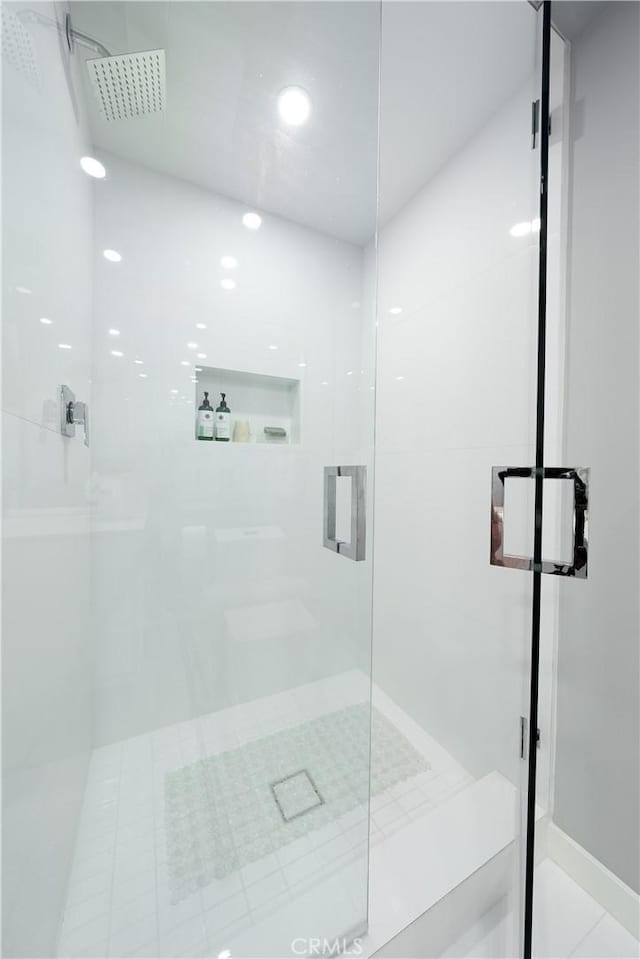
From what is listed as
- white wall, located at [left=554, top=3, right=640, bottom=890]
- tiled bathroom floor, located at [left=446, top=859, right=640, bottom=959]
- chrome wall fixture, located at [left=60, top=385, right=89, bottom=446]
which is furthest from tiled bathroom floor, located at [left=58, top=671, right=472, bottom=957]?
chrome wall fixture, located at [left=60, top=385, right=89, bottom=446]

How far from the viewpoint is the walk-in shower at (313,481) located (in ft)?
2.60

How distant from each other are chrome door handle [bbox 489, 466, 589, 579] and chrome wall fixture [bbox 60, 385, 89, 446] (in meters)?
1.02

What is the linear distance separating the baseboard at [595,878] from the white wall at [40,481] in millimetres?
1261

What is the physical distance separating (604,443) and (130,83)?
5.14 feet

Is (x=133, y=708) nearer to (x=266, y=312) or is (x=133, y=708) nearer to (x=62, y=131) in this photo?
(x=266, y=312)

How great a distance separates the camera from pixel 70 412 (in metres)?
0.84

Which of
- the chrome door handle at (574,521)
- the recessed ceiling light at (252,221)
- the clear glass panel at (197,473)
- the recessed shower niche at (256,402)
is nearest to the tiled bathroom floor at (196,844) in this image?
the clear glass panel at (197,473)

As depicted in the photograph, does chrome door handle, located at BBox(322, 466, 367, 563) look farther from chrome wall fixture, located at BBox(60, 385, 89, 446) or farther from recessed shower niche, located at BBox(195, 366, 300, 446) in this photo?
Answer: chrome wall fixture, located at BBox(60, 385, 89, 446)

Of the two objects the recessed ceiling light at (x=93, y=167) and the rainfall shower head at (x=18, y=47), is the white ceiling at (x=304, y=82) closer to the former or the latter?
the recessed ceiling light at (x=93, y=167)

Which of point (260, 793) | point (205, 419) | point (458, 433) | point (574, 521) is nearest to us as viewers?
point (574, 521)

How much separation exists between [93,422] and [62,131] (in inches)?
25.7

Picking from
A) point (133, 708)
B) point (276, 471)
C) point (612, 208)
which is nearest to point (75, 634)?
point (133, 708)

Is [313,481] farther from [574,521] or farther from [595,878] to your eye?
[595,878]

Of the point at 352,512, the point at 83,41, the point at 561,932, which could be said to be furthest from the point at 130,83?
the point at 561,932
